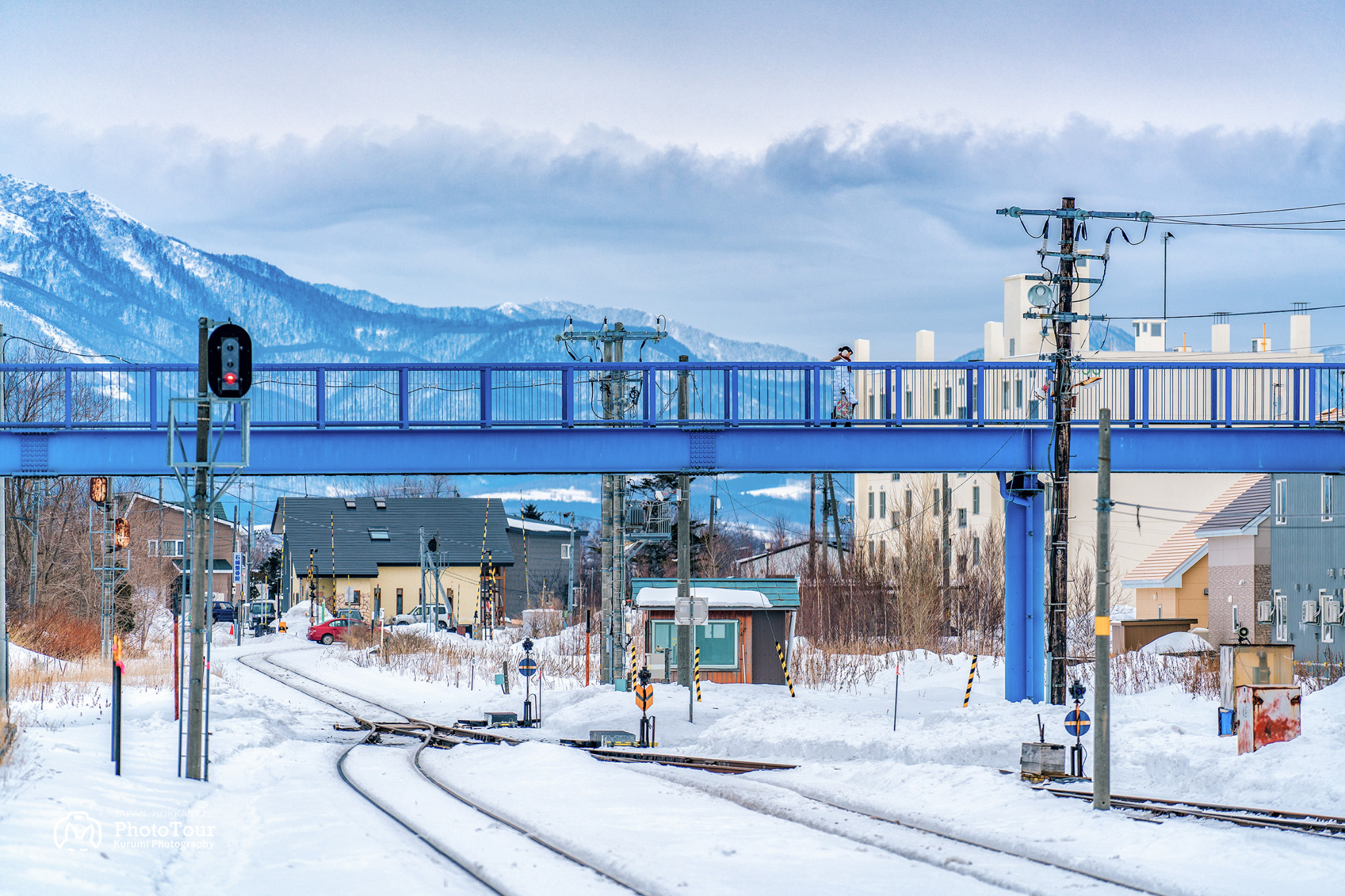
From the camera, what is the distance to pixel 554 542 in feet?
346

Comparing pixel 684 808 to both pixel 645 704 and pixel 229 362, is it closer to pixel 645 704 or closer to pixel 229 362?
pixel 229 362

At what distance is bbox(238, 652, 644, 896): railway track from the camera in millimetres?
12345

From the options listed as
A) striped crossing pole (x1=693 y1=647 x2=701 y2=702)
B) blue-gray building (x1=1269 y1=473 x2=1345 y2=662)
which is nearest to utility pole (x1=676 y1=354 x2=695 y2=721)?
striped crossing pole (x1=693 y1=647 x2=701 y2=702)

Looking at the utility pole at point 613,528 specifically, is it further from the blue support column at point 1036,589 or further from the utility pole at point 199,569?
the utility pole at point 199,569

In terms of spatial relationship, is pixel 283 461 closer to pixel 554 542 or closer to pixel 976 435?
pixel 976 435

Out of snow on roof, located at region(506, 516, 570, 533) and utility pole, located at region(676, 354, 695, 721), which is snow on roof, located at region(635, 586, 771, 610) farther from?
snow on roof, located at region(506, 516, 570, 533)

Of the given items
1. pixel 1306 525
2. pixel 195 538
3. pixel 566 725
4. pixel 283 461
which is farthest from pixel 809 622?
pixel 195 538

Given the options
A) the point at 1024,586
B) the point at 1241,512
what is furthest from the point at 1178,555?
the point at 1024,586

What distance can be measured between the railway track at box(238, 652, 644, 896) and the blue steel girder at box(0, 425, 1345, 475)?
5.38m

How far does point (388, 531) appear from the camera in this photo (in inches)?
3602

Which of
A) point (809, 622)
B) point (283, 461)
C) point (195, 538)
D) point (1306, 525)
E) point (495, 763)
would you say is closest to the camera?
point (195, 538)

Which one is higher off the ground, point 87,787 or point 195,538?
point 195,538

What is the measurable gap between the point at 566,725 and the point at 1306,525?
30.0 m

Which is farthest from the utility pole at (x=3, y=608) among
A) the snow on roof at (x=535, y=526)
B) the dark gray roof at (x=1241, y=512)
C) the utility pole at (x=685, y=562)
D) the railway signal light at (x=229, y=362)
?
the snow on roof at (x=535, y=526)
